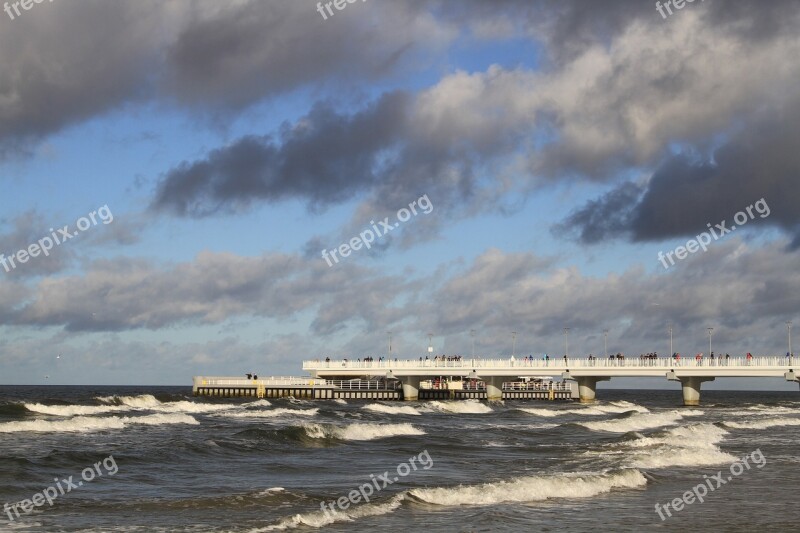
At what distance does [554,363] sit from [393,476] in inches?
2489

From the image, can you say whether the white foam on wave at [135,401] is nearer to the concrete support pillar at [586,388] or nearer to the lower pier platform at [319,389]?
the lower pier platform at [319,389]

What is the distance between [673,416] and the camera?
207ft

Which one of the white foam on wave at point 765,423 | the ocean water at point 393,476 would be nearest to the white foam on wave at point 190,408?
the ocean water at point 393,476

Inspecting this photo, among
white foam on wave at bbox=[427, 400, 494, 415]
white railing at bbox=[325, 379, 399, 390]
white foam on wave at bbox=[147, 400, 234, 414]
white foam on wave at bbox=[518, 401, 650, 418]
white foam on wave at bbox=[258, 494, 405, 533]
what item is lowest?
white foam on wave at bbox=[258, 494, 405, 533]

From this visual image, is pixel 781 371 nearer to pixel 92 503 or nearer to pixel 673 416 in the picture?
pixel 673 416

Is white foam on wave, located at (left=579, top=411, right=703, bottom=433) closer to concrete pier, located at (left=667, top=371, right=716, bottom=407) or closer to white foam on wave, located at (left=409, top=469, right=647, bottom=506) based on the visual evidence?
concrete pier, located at (left=667, top=371, right=716, bottom=407)

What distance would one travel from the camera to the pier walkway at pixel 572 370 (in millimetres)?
81438

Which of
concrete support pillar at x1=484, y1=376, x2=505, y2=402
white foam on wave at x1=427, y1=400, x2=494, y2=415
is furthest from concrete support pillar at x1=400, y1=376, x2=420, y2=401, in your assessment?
white foam on wave at x1=427, y1=400, x2=494, y2=415

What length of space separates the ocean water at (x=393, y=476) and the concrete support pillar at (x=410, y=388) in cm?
4253

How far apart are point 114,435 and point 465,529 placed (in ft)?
89.1

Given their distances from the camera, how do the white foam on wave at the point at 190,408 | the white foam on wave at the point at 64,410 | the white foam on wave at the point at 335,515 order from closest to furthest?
the white foam on wave at the point at 335,515
the white foam on wave at the point at 64,410
the white foam on wave at the point at 190,408

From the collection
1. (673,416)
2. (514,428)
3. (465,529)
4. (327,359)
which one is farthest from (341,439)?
(327,359)

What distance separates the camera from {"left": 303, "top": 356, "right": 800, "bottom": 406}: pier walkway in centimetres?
8144

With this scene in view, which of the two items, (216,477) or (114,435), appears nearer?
(216,477)
